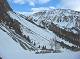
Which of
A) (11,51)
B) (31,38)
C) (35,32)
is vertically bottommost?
(11,51)

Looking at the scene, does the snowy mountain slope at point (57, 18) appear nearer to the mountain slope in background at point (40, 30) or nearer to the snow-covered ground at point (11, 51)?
the mountain slope in background at point (40, 30)

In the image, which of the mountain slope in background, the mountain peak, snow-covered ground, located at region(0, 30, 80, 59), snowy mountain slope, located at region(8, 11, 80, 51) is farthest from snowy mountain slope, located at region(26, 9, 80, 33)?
snow-covered ground, located at region(0, 30, 80, 59)

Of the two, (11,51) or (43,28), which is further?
(43,28)

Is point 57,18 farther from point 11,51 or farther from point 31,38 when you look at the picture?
point 11,51

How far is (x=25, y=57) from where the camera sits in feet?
18.8

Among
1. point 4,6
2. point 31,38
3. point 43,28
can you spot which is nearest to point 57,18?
point 43,28

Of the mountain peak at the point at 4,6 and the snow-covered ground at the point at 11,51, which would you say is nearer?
the snow-covered ground at the point at 11,51

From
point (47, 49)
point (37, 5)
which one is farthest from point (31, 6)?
point (47, 49)

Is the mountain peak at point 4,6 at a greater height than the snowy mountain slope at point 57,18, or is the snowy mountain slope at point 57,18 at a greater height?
the mountain peak at point 4,6

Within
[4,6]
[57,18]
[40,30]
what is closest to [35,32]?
[40,30]

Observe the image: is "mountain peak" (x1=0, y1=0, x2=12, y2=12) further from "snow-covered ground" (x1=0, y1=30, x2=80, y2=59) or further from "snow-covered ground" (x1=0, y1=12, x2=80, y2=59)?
"snow-covered ground" (x1=0, y1=30, x2=80, y2=59)

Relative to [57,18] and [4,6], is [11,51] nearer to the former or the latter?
[4,6]

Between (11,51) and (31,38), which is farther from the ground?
(31,38)

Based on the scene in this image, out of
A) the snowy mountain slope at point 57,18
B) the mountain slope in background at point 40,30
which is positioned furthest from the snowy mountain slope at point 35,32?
the snowy mountain slope at point 57,18
